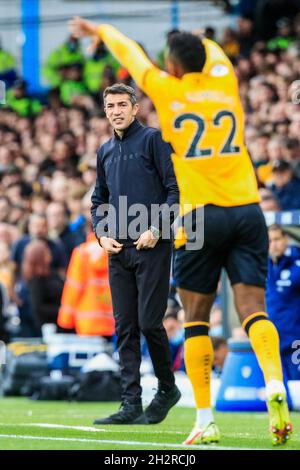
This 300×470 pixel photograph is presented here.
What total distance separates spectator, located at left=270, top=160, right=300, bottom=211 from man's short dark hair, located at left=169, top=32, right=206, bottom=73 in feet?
21.1

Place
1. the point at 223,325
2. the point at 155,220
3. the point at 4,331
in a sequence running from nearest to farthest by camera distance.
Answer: the point at 155,220 → the point at 223,325 → the point at 4,331

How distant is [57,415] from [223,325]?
294 cm

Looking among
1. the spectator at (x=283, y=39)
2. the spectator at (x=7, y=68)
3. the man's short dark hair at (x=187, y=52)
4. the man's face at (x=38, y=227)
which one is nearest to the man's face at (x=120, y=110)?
the man's short dark hair at (x=187, y=52)

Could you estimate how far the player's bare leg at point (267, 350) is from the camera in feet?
20.9

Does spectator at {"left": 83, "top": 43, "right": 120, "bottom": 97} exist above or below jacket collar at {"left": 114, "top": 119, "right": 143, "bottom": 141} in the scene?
above

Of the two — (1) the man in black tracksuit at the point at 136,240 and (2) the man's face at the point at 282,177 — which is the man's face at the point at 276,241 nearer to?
(2) the man's face at the point at 282,177

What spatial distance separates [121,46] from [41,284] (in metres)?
7.57

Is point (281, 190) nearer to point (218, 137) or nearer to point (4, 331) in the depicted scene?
point (4, 331)

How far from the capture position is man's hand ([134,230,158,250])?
7.96 metres

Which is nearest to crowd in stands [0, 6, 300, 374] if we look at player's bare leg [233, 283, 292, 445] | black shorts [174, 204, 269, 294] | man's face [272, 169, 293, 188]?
man's face [272, 169, 293, 188]

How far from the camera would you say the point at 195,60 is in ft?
21.7

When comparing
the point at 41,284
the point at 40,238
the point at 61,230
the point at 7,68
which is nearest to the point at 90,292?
the point at 41,284

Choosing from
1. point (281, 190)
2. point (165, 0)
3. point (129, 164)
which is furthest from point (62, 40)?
point (129, 164)

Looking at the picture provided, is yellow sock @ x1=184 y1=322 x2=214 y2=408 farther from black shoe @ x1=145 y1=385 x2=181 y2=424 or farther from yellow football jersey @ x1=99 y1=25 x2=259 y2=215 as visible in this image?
black shoe @ x1=145 y1=385 x2=181 y2=424
